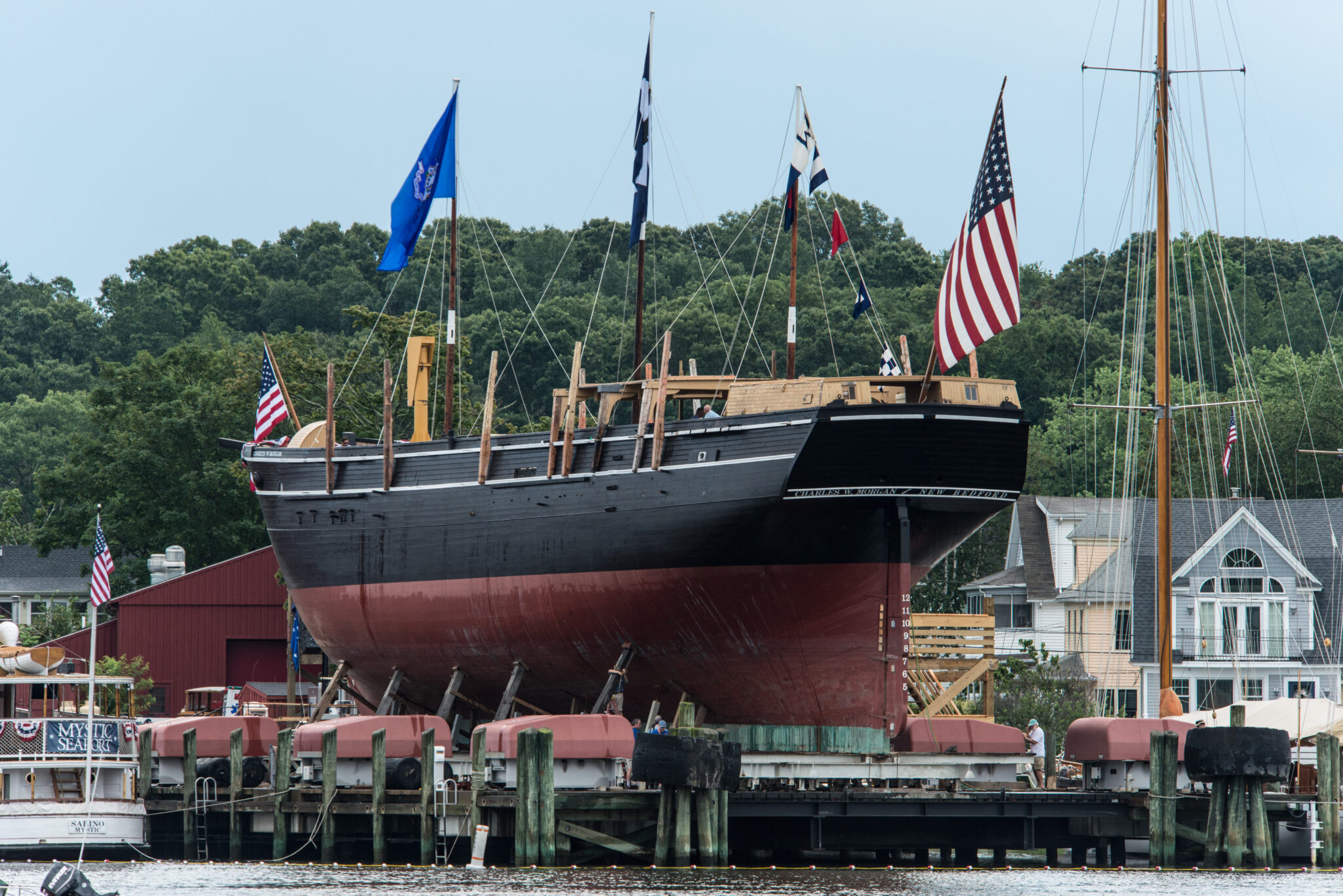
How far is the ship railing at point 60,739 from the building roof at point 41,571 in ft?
134

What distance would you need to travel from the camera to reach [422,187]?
126 ft

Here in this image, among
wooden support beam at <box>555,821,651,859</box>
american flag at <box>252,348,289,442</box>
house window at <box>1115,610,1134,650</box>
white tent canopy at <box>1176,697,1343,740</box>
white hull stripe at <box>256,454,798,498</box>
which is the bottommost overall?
wooden support beam at <box>555,821,651,859</box>

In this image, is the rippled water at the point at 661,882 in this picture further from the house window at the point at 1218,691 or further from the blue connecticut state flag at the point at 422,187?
the house window at the point at 1218,691

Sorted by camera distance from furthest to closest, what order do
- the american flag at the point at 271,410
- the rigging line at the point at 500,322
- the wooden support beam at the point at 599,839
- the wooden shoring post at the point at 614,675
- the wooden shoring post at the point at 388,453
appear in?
the rigging line at the point at 500,322 < the american flag at the point at 271,410 < the wooden shoring post at the point at 388,453 < the wooden shoring post at the point at 614,675 < the wooden support beam at the point at 599,839

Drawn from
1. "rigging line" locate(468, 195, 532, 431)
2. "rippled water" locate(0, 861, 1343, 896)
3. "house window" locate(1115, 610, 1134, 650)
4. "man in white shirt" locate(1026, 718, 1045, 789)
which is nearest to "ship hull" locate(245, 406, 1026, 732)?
"rippled water" locate(0, 861, 1343, 896)

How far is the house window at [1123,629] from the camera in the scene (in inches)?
2170

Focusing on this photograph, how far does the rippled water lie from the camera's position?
84.2ft

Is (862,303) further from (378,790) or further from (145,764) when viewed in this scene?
(145,764)

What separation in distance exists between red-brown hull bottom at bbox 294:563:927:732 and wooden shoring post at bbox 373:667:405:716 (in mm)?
668

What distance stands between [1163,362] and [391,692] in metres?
15.5

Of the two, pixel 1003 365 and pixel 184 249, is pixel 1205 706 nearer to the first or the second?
pixel 1003 365

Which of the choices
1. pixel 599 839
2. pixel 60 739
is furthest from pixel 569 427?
pixel 60 739

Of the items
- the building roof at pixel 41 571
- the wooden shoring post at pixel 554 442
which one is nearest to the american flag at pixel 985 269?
the wooden shoring post at pixel 554 442

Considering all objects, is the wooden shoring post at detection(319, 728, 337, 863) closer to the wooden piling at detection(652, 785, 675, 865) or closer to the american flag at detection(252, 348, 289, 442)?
the wooden piling at detection(652, 785, 675, 865)
